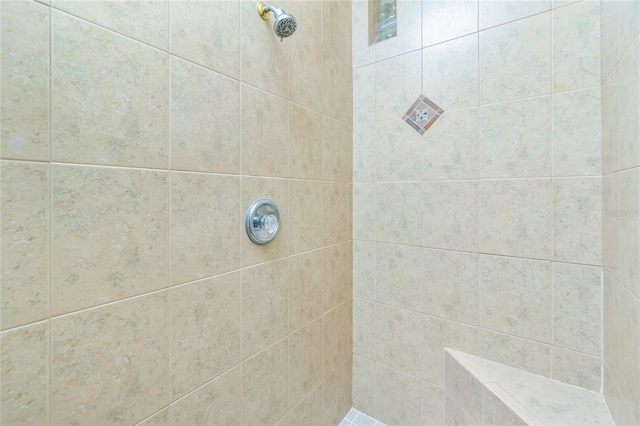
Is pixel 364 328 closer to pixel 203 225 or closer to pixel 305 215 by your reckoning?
pixel 305 215

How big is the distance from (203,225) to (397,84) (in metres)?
1.12

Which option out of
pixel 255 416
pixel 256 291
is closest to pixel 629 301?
pixel 256 291

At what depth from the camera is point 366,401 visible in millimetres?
1419

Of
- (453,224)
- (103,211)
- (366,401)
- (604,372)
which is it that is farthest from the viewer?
(366,401)

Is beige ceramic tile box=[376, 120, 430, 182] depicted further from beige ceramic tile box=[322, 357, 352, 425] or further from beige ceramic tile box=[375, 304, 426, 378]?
beige ceramic tile box=[322, 357, 352, 425]

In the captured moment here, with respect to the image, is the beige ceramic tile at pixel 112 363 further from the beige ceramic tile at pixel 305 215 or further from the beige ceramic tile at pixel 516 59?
the beige ceramic tile at pixel 516 59

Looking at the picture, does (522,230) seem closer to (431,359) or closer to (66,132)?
(431,359)

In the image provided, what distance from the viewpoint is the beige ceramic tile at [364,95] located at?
1.37m

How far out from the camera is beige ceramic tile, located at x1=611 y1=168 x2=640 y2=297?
65cm

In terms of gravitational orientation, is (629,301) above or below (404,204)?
below

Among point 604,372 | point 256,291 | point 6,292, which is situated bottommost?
point 604,372

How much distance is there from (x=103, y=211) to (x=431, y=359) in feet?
4.47

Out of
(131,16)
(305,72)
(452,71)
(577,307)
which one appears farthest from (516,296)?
(131,16)

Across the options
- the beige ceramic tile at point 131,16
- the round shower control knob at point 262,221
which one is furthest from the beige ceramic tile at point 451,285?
the beige ceramic tile at point 131,16
